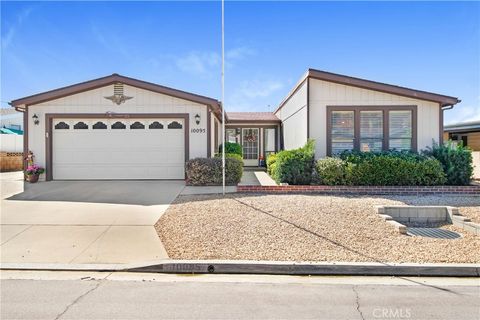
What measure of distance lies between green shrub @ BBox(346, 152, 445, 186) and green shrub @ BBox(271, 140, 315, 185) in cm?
119

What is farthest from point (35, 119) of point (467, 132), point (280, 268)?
point (467, 132)

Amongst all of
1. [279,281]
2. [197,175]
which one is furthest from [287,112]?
[279,281]

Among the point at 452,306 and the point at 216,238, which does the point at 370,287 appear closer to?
the point at 452,306

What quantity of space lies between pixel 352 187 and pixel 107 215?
22.6 ft

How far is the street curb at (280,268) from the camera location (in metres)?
4.32

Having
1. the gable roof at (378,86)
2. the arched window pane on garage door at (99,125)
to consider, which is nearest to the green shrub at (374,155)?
the gable roof at (378,86)

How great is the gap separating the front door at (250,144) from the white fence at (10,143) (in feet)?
51.0

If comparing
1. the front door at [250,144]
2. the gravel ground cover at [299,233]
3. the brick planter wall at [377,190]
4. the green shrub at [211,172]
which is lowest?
the gravel ground cover at [299,233]

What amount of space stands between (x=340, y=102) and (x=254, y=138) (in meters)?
8.45

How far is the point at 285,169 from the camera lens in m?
10.2

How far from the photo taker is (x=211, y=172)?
10.8m

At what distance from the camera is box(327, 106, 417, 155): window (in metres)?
11.0

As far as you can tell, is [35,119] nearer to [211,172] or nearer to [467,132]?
[211,172]

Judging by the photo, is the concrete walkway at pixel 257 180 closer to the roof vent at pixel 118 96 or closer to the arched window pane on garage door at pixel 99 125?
the roof vent at pixel 118 96
